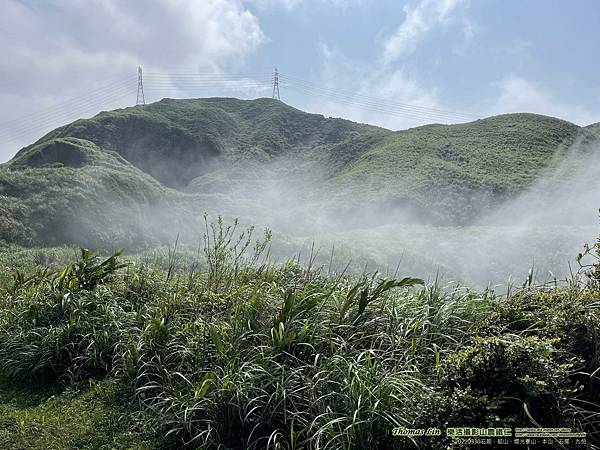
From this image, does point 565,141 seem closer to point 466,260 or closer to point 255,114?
point 466,260

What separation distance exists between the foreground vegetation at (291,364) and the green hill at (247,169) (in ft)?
32.1

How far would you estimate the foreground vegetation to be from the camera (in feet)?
8.32

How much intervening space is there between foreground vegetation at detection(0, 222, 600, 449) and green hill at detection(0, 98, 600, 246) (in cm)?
978

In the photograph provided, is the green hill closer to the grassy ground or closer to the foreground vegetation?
the foreground vegetation

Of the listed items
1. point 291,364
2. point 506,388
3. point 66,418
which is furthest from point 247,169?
point 506,388

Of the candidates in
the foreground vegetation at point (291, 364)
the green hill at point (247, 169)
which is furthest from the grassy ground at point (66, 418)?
the green hill at point (247, 169)

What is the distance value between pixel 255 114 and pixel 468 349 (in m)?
55.0

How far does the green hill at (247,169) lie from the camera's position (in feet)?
47.5

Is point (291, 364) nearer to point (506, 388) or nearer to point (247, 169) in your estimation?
point (506, 388)

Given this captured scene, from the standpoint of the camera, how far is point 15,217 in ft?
43.2

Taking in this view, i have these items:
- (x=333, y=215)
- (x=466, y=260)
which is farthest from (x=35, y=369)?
(x=333, y=215)

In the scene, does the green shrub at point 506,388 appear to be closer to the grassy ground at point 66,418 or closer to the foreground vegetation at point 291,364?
the foreground vegetation at point 291,364

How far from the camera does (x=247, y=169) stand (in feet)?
125

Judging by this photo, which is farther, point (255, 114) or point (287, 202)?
point (255, 114)
